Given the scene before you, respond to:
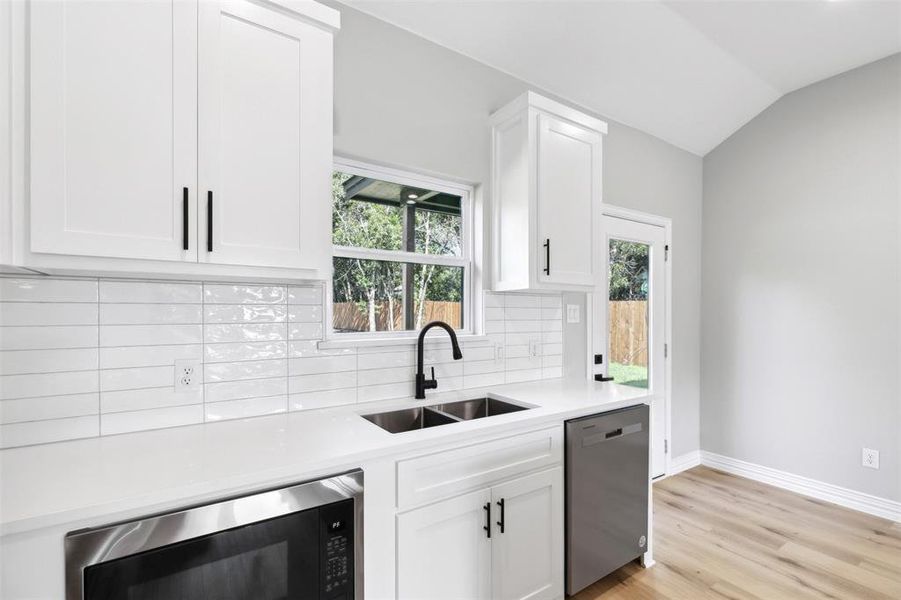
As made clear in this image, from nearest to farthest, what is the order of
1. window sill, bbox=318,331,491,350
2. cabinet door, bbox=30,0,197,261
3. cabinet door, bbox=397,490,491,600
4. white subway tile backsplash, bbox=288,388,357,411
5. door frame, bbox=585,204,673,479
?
cabinet door, bbox=30,0,197,261
cabinet door, bbox=397,490,491,600
white subway tile backsplash, bbox=288,388,357,411
window sill, bbox=318,331,491,350
door frame, bbox=585,204,673,479

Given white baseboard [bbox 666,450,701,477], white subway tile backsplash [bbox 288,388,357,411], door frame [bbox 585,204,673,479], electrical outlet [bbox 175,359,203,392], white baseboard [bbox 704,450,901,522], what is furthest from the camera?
white baseboard [bbox 666,450,701,477]

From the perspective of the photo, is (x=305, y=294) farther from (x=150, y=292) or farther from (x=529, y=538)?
(x=529, y=538)

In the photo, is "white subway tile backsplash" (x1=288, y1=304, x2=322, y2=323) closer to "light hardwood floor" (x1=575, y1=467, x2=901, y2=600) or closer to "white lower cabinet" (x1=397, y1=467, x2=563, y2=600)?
"white lower cabinet" (x1=397, y1=467, x2=563, y2=600)

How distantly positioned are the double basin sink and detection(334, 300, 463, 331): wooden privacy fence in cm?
44

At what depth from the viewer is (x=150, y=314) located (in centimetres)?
154

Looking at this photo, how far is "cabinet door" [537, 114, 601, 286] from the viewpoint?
2219mm

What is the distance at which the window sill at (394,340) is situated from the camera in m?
1.91

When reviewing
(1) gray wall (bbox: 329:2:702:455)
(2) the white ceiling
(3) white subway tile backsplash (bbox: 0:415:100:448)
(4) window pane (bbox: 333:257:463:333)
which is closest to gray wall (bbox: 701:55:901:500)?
(2) the white ceiling

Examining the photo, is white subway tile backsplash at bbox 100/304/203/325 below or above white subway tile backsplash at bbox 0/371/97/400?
above

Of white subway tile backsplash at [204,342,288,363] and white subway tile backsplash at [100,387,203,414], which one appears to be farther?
white subway tile backsplash at [204,342,288,363]

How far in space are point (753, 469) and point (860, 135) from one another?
2.45 metres

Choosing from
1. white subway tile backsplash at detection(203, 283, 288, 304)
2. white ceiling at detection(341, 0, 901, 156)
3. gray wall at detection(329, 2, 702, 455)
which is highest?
white ceiling at detection(341, 0, 901, 156)

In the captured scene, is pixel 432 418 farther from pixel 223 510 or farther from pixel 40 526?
pixel 40 526

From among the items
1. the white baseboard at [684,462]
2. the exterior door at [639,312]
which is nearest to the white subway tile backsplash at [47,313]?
the exterior door at [639,312]
